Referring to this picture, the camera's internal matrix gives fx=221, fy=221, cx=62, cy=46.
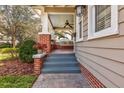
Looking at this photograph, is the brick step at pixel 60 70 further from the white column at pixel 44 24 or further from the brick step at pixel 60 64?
the white column at pixel 44 24

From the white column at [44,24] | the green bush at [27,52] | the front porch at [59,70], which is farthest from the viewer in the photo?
the white column at [44,24]

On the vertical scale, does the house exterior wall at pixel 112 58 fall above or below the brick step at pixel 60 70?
above

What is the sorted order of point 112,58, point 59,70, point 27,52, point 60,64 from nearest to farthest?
point 112,58
point 59,70
point 60,64
point 27,52

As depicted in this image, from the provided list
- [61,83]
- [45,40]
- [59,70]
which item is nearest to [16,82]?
[61,83]

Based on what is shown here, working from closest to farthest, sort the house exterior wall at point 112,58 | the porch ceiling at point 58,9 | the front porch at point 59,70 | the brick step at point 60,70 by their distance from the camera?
the house exterior wall at point 112,58
the front porch at point 59,70
the brick step at point 60,70
the porch ceiling at point 58,9

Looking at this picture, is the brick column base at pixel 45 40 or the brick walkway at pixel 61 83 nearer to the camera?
the brick walkway at pixel 61 83

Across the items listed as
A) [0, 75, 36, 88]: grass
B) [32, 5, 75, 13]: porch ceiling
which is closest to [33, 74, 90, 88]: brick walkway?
[0, 75, 36, 88]: grass

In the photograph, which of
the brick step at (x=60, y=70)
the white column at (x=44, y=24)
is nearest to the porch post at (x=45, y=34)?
the white column at (x=44, y=24)

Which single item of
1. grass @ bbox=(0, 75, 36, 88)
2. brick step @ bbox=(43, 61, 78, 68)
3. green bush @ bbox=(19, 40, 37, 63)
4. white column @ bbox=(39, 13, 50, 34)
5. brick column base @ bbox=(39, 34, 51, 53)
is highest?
white column @ bbox=(39, 13, 50, 34)

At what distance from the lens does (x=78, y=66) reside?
8.84 m

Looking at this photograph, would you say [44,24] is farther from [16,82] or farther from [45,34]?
[16,82]

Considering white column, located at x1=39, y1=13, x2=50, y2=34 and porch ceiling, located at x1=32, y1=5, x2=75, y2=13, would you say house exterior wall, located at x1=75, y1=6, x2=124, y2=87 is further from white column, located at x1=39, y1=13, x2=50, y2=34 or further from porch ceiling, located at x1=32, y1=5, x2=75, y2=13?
porch ceiling, located at x1=32, y1=5, x2=75, y2=13

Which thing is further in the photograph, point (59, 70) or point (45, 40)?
point (45, 40)

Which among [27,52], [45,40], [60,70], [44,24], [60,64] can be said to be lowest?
[60,70]
